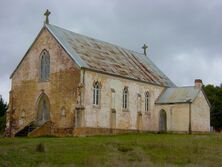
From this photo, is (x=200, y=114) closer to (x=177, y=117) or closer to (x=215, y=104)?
(x=177, y=117)

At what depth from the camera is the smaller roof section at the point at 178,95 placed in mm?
51334

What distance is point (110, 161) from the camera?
69.4ft

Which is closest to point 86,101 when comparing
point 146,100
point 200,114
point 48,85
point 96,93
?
point 96,93

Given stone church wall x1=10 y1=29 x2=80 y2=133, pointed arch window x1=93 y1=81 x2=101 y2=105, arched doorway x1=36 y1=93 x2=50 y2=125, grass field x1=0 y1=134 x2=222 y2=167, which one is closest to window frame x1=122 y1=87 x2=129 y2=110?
pointed arch window x1=93 y1=81 x2=101 y2=105

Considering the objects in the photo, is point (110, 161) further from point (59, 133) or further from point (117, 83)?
point (117, 83)

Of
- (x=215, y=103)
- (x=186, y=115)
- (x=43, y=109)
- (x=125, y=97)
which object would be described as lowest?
(x=186, y=115)

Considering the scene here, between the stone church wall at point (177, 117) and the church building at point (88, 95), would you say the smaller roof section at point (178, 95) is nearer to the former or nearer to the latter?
the church building at point (88, 95)

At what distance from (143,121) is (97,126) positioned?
28.5 ft

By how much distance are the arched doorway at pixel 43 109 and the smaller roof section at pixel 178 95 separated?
14.1 metres

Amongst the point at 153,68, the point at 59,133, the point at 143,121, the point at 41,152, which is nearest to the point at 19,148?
the point at 41,152

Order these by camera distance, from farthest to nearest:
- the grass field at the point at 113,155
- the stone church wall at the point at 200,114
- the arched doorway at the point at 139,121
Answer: the stone church wall at the point at 200,114 < the arched doorway at the point at 139,121 < the grass field at the point at 113,155

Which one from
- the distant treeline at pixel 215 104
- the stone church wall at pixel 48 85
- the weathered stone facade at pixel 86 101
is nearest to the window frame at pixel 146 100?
the weathered stone facade at pixel 86 101

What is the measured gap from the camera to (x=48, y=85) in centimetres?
4456

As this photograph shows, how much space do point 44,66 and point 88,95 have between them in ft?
20.0
